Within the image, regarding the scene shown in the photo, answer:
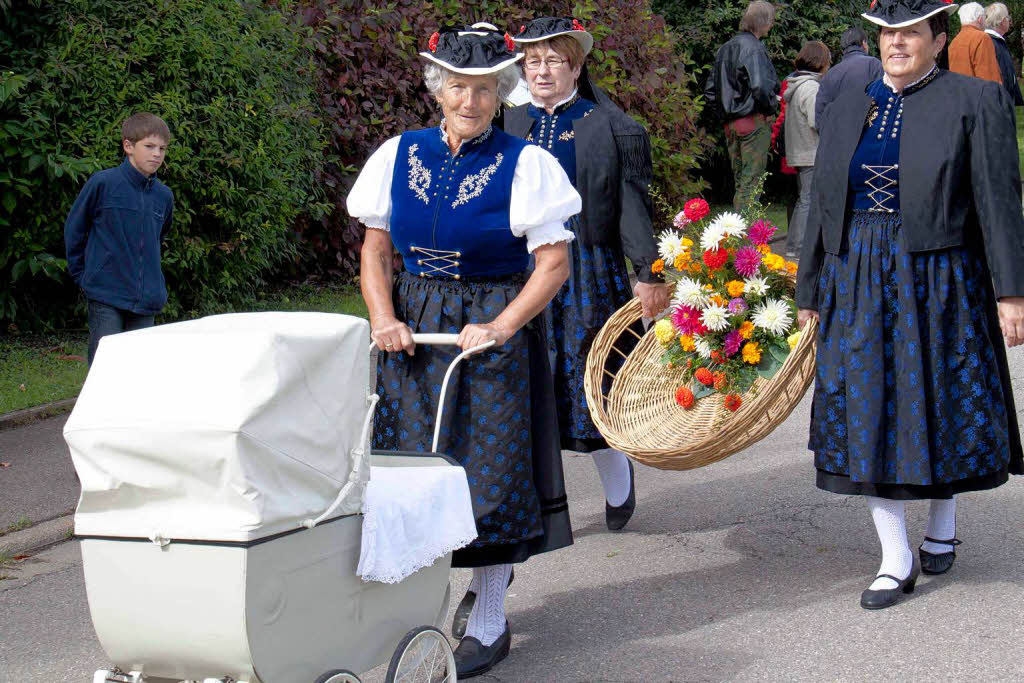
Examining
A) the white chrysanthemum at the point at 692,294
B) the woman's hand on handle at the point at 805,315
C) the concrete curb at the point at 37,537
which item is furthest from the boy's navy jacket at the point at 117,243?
the woman's hand on handle at the point at 805,315

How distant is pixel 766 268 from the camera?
5160 mm

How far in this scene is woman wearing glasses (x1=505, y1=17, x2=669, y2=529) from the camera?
16.9 feet

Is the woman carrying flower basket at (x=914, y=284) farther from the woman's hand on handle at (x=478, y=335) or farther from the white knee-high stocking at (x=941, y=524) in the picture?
the woman's hand on handle at (x=478, y=335)

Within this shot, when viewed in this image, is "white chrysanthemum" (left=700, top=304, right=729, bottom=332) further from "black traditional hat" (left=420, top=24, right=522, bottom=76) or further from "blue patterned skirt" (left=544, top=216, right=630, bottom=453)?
"black traditional hat" (left=420, top=24, right=522, bottom=76)

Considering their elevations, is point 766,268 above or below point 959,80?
below

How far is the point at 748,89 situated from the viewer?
41.1 feet

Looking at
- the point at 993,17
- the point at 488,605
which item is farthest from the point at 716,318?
the point at 993,17

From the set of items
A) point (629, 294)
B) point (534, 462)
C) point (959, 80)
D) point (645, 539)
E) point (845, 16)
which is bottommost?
point (645, 539)

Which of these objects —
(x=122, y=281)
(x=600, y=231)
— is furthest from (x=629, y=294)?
(x=122, y=281)

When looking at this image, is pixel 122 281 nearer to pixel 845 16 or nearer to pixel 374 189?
pixel 374 189

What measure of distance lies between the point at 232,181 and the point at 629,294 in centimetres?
457

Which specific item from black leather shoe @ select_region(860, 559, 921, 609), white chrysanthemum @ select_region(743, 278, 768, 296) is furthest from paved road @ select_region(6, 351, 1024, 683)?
white chrysanthemum @ select_region(743, 278, 768, 296)

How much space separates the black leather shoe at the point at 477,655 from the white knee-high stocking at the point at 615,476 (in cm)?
140

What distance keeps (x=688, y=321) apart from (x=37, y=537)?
284 centimetres
